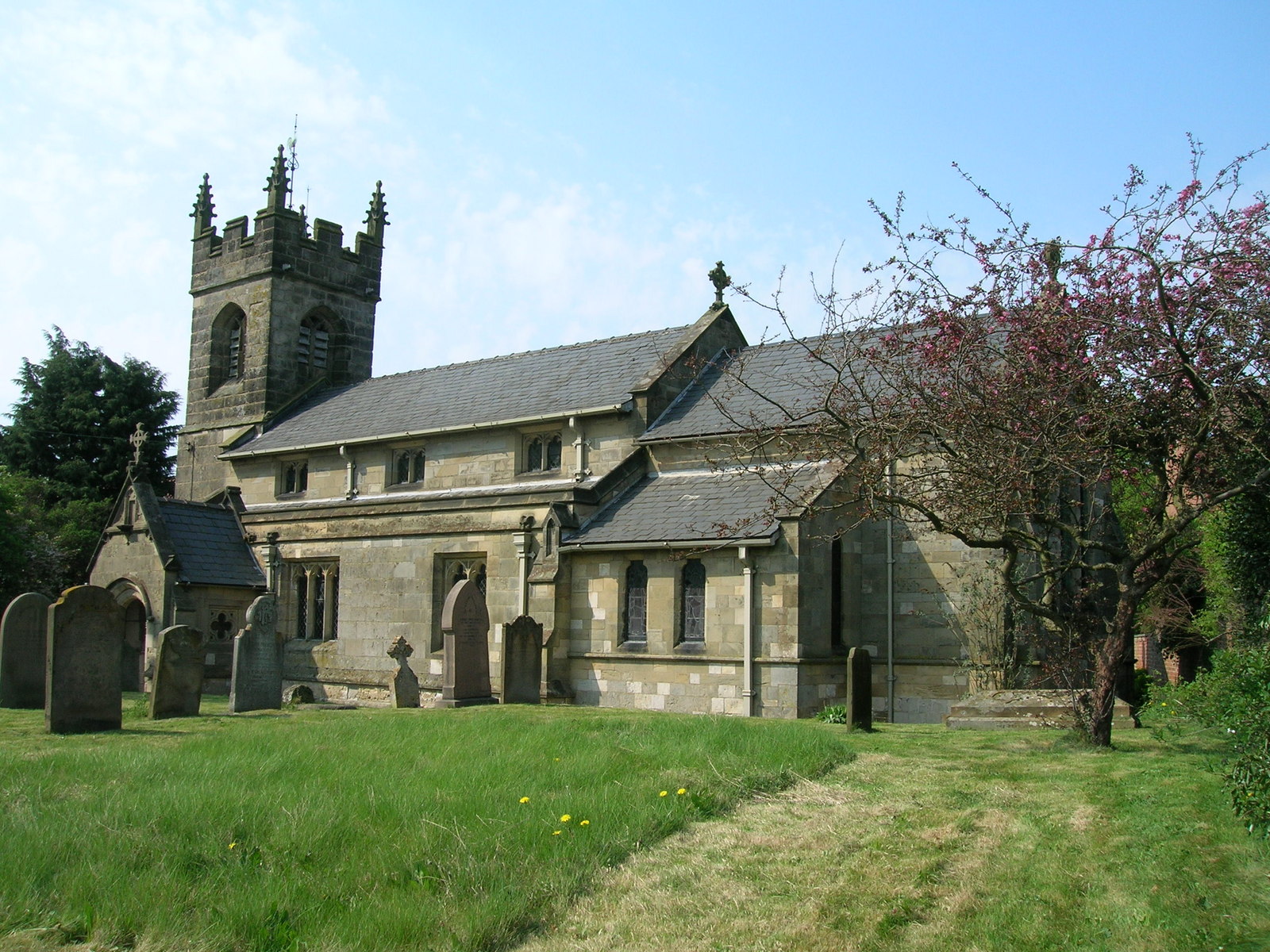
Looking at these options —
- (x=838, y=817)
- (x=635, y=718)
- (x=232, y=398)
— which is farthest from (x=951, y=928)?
(x=232, y=398)

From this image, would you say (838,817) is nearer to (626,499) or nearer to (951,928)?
(951,928)

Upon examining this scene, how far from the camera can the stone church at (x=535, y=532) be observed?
2116 centimetres

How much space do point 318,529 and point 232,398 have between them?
985 centimetres

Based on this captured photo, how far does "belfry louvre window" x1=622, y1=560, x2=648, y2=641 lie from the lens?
2286 cm

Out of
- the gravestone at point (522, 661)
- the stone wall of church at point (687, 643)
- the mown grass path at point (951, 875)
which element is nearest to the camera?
the mown grass path at point (951, 875)

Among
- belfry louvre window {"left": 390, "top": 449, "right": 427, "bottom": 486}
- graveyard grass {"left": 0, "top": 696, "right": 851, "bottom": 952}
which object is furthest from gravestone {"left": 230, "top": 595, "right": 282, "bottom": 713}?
belfry louvre window {"left": 390, "top": 449, "right": 427, "bottom": 486}

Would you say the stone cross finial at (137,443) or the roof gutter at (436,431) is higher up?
the roof gutter at (436,431)

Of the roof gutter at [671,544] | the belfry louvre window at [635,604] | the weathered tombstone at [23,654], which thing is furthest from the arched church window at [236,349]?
the belfry louvre window at [635,604]

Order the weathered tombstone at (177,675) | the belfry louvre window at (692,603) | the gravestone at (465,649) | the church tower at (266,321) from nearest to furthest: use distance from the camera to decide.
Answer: the weathered tombstone at (177,675) → the gravestone at (465,649) → the belfry louvre window at (692,603) → the church tower at (266,321)

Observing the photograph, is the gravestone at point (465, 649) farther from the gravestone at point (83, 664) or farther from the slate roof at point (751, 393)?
the gravestone at point (83, 664)

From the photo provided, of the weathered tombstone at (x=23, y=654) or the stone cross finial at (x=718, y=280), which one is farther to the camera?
the stone cross finial at (x=718, y=280)

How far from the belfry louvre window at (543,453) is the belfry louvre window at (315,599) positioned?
6152 millimetres

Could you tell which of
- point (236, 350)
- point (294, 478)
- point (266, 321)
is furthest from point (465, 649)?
point (236, 350)

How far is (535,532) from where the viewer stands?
80.9ft
